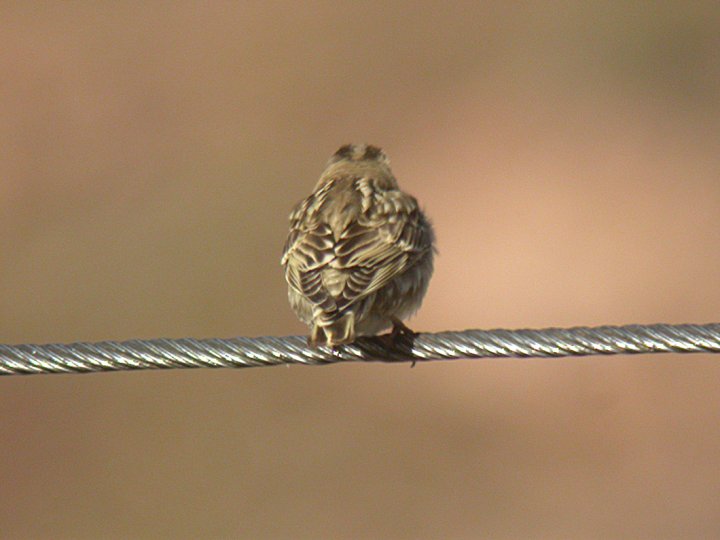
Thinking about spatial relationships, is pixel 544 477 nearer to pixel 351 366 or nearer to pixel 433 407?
pixel 433 407

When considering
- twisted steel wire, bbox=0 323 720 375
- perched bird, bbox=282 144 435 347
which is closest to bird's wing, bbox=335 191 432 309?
perched bird, bbox=282 144 435 347

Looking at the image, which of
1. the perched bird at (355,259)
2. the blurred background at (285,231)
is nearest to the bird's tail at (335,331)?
the perched bird at (355,259)

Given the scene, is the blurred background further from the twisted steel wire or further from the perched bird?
the twisted steel wire

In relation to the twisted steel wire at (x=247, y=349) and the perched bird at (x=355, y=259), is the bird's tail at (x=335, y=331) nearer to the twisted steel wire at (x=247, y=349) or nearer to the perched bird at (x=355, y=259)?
the perched bird at (x=355, y=259)

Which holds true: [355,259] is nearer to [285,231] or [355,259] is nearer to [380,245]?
[380,245]

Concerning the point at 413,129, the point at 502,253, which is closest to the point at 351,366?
the point at 502,253
